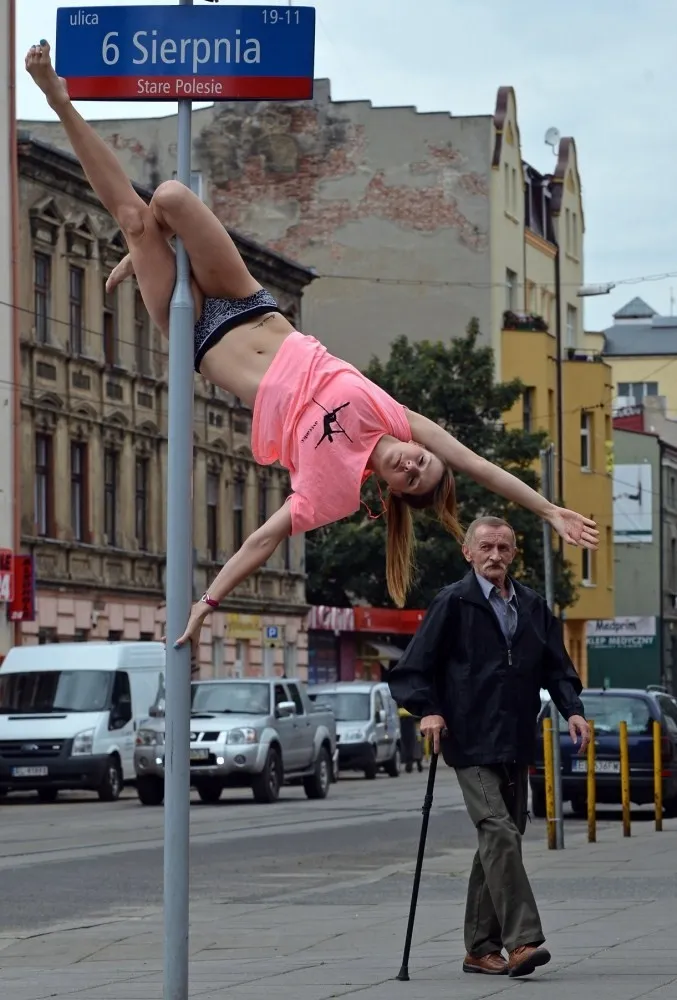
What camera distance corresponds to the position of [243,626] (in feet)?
182

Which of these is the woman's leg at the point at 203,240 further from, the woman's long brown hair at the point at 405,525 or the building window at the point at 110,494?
the building window at the point at 110,494

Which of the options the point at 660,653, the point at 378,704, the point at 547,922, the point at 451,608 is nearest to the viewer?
the point at 451,608

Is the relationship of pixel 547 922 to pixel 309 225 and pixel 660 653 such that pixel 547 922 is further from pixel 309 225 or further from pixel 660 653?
pixel 660 653

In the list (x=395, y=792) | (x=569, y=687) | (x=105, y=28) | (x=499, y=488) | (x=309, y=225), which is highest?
(x=309, y=225)

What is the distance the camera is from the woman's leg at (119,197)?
6.31 m

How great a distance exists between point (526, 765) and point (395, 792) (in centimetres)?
2662

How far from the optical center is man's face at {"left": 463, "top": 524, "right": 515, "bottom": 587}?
9.90 m

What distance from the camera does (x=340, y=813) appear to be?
29.2m

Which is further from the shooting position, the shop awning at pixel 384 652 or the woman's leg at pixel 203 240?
the shop awning at pixel 384 652

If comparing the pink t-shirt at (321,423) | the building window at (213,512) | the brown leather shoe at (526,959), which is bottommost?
the brown leather shoe at (526,959)

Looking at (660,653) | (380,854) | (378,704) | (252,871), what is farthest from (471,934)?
(660,653)

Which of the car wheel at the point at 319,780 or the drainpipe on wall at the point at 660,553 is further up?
the drainpipe on wall at the point at 660,553

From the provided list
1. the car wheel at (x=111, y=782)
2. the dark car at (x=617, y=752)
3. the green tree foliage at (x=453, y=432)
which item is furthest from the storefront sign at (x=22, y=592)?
the dark car at (x=617, y=752)

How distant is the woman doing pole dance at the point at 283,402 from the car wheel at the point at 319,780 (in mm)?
27537
